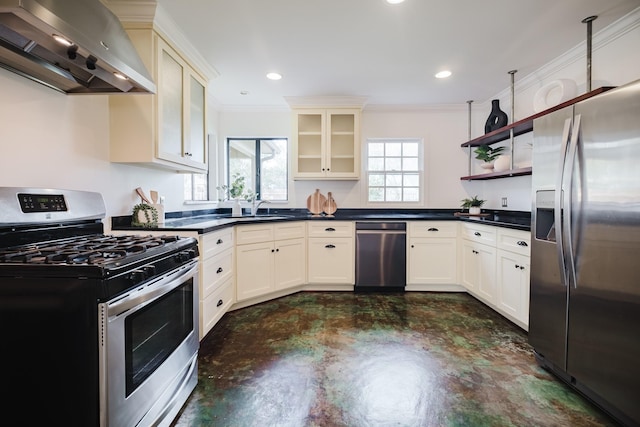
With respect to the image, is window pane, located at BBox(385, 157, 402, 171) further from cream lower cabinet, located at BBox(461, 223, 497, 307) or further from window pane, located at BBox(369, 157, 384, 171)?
cream lower cabinet, located at BBox(461, 223, 497, 307)

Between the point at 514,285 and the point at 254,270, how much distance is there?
239 centimetres

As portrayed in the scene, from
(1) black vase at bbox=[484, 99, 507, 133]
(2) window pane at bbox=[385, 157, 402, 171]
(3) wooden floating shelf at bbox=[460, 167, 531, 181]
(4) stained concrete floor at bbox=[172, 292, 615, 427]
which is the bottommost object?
(4) stained concrete floor at bbox=[172, 292, 615, 427]

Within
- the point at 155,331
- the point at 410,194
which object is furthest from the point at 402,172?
the point at 155,331

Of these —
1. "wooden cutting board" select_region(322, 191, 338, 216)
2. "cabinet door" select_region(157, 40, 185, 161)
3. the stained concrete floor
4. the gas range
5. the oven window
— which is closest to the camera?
the gas range

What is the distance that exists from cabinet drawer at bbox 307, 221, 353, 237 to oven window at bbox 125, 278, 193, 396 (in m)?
1.95

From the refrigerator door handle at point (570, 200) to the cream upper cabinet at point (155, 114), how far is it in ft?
8.51

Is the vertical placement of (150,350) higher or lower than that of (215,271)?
lower

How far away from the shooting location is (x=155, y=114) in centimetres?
213

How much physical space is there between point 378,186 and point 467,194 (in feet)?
3.97

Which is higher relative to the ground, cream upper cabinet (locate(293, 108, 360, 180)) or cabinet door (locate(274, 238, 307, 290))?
cream upper cabinet (locate(293, 108, 360, 180))

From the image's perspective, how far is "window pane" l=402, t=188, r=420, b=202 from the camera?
13.9 ft

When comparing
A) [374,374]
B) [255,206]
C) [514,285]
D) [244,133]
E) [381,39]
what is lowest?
[374,374]

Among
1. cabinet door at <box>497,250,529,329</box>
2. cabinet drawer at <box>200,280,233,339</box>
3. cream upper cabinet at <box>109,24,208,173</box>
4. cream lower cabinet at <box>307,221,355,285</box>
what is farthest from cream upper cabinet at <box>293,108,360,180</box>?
cabinet door at <box>497,250,529,329</box>

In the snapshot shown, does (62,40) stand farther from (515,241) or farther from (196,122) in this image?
(515,241)
